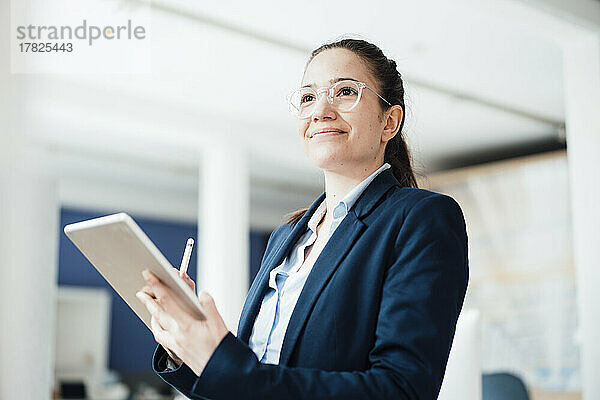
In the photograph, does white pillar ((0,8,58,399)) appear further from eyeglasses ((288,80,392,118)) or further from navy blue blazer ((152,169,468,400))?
eyeglasses ((288,80,392,118))

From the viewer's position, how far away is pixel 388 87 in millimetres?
1496

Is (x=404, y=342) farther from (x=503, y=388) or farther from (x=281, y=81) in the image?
(x=281, y=81)

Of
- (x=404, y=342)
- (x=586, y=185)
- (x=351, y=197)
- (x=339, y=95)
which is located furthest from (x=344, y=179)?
(x=586, y=185)

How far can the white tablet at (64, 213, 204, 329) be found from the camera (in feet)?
3.61

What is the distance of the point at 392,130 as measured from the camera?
149cm

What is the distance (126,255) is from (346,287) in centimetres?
35

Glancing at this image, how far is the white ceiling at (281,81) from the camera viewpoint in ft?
12.8

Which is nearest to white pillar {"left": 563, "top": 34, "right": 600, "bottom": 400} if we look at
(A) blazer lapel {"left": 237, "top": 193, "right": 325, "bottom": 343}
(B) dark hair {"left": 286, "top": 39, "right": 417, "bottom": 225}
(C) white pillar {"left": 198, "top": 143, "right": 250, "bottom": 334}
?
(B) dark hair {"left": 286, "top": 39, "right": 417, "bottom": 225}

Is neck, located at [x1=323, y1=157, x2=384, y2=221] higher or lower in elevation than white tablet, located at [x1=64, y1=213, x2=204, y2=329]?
higher

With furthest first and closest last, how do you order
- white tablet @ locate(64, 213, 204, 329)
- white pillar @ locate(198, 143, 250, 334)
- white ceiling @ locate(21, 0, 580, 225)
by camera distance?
1. white pillar @ locate(198, 143, 250, 334)
2. white ceiling @ locate(21, 0, 580, 225)
3. white tablet @ locate(64, 213, 204, 329)

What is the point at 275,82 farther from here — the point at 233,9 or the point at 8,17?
the point at 8,17

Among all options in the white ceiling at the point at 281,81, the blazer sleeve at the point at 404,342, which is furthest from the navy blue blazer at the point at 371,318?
the white ceiling at the point at 281,81

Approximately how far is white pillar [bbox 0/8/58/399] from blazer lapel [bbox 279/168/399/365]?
840 mm

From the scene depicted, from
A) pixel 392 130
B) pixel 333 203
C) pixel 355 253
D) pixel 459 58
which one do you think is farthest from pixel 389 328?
pixel 459 58
